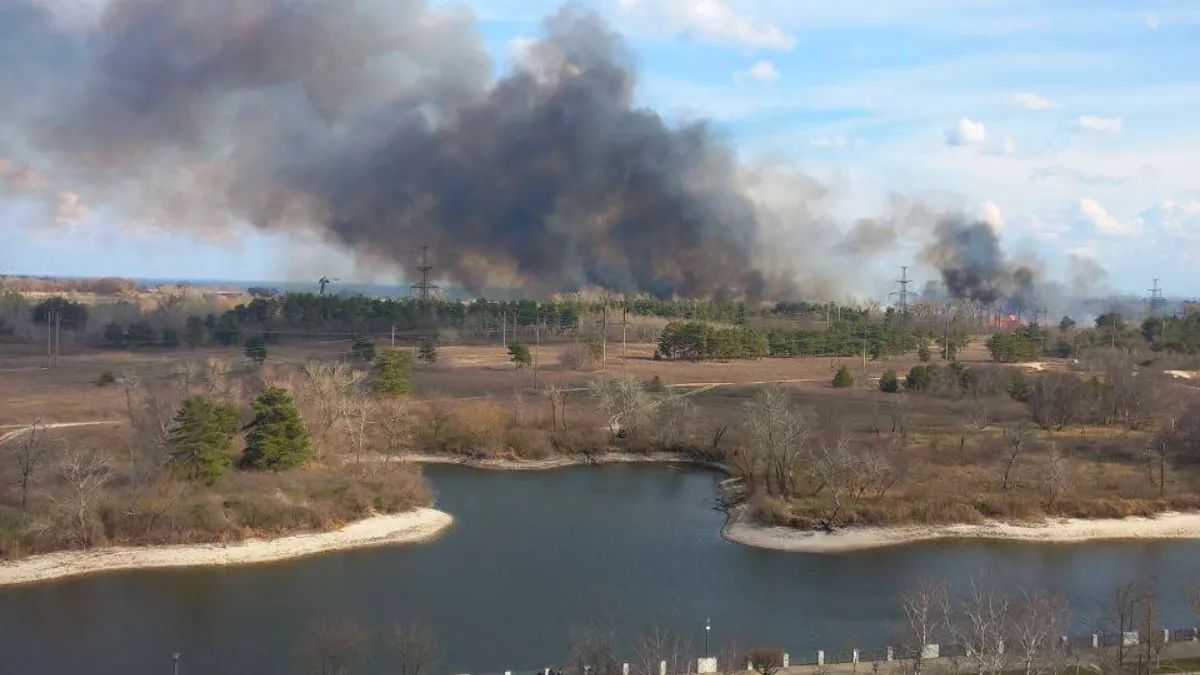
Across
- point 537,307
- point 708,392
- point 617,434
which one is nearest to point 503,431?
point 617,434

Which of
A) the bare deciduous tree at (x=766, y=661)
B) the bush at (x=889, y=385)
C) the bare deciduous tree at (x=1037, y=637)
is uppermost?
the bush at (x=889, y=385)

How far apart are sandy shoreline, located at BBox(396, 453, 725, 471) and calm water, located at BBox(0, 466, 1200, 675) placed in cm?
490

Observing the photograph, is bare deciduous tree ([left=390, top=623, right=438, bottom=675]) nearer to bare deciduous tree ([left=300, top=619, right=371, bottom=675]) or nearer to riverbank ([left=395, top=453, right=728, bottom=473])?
bare deciduous tree ([left=300, top=619, right=371, bottom=675])

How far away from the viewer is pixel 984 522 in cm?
1855

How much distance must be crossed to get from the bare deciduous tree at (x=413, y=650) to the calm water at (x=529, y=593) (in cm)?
25

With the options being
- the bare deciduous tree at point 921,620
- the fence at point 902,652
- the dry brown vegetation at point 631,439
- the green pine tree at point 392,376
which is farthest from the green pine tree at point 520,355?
the fence at point 902,652

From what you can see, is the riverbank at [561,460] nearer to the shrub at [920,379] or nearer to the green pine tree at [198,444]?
the green pine tree at [198,444]

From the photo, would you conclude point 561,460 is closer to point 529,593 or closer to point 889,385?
point 529,593

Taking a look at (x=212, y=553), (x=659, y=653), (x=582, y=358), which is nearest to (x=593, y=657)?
(x=659, y=653)

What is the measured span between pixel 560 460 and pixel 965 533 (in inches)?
390

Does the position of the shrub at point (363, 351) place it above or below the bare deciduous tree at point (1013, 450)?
above

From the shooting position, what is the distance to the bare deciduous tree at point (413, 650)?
430 inches

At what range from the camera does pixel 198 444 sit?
1731 cm

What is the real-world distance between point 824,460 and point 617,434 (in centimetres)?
804
